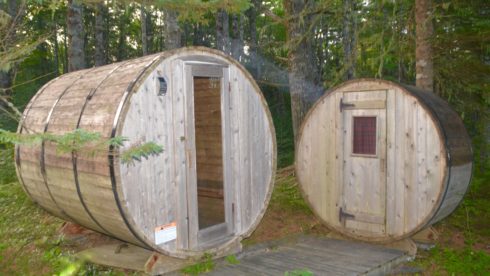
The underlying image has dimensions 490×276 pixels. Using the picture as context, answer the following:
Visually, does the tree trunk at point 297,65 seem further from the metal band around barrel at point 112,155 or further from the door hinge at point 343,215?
the metal band around barrel at point 112,155

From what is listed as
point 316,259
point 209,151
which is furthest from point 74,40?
point 316,259

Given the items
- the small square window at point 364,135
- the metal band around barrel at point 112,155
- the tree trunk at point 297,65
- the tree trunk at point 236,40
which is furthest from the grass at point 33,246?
the tree trunk at point 236,40

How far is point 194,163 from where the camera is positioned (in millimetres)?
5438

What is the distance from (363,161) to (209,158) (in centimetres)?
243

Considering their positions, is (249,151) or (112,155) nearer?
(112,155)

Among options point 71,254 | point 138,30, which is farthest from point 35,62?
point 71,254

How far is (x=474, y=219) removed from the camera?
287 inches

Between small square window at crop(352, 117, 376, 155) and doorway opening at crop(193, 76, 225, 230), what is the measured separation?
216cm

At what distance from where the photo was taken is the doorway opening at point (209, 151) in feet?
21.5

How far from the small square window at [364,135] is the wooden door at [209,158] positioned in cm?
215

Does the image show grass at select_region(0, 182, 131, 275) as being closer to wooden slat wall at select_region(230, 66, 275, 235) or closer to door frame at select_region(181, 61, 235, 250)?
door frame at select_region(181, 61, 235, 250)

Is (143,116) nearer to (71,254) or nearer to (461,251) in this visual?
(71,254)

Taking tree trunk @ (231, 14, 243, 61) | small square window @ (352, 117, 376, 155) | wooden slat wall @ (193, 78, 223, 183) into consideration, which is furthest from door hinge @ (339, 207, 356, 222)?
tree trunk @ (231, 14, 243, 61)

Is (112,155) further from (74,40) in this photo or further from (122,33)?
(122,33)
